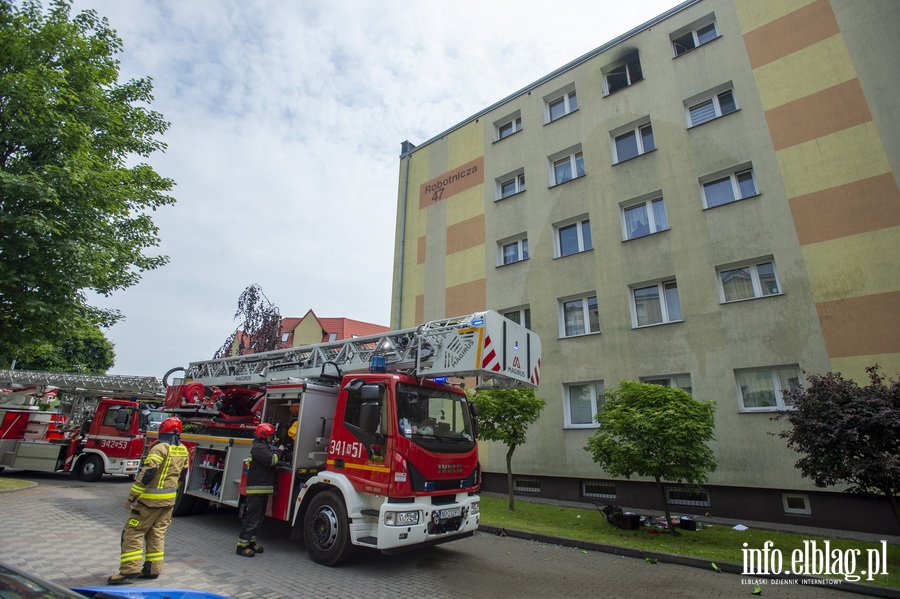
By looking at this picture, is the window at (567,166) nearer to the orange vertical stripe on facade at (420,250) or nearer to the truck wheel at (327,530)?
the orange vertical stripe on facade at (420,250)

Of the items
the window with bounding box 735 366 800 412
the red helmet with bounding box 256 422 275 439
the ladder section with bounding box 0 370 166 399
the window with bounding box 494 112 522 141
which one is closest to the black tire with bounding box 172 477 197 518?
the red helmet with bounding box 256 422 275 439

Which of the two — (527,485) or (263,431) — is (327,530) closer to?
(263,431)

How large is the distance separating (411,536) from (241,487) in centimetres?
350

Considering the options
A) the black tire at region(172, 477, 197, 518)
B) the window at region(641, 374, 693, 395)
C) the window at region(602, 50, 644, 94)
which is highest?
the window at region(602, 50, 644, 94)

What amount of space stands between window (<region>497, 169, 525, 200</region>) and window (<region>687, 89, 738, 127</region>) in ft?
18.5

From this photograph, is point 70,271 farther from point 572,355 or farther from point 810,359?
point 810,359

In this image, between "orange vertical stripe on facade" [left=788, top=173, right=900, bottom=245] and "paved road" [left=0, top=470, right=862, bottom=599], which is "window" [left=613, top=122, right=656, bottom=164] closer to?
"orange vertical stripe on facade" [left=788, top=173, right=900, bottom=245]

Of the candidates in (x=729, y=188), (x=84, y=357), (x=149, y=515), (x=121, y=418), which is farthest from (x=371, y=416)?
(x=84, y=357)

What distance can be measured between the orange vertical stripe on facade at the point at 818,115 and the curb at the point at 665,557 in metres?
9.70

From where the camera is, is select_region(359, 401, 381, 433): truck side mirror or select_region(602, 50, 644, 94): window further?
select_region(602, 50, 644, 94): window

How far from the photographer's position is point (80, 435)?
580 inches

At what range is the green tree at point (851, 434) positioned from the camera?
245 inches

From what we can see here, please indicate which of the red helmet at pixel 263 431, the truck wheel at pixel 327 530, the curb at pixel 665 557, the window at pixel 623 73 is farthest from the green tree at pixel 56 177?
the window at pixel 623 73

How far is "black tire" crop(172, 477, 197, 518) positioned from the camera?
8.46 meters
